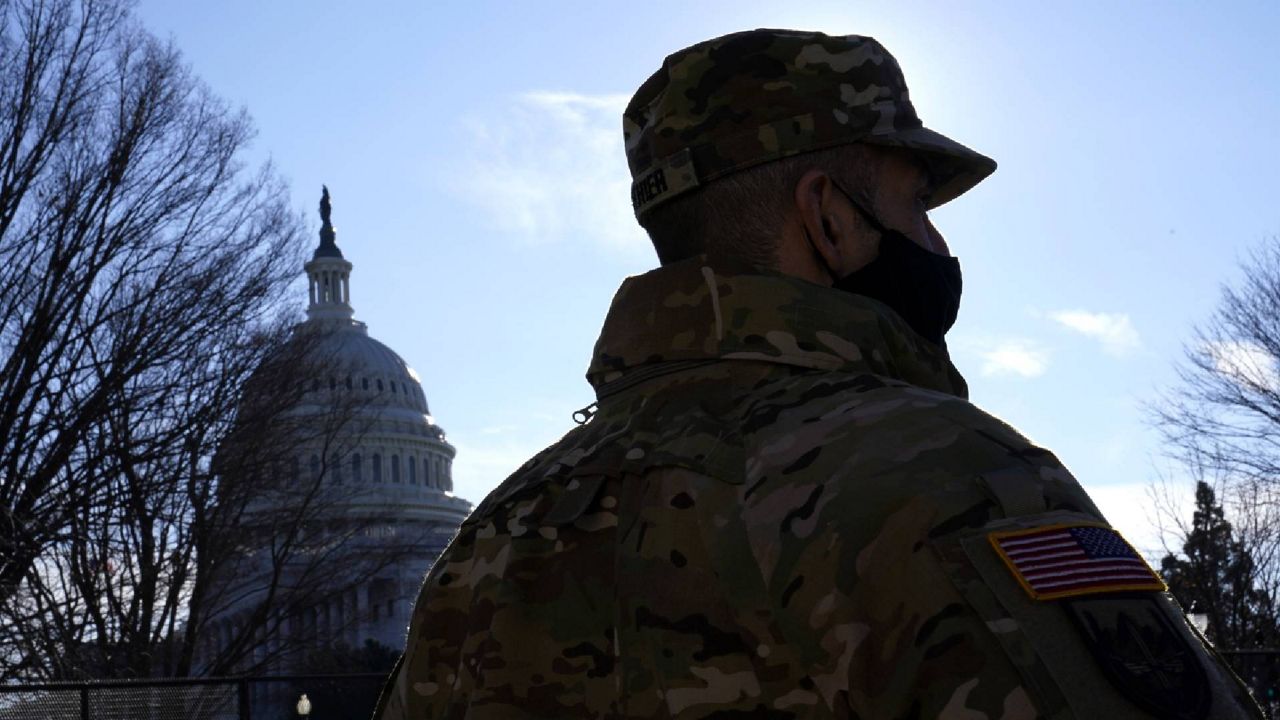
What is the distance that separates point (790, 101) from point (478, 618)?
2.11 ft

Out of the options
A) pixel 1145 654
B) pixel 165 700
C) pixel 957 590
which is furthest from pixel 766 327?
pixel 165 700

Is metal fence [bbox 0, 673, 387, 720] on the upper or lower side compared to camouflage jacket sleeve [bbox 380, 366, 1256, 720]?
upper

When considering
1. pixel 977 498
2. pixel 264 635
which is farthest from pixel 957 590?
pixel 264 635

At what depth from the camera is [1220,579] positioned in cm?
2780

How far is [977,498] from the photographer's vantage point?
1.42 meters

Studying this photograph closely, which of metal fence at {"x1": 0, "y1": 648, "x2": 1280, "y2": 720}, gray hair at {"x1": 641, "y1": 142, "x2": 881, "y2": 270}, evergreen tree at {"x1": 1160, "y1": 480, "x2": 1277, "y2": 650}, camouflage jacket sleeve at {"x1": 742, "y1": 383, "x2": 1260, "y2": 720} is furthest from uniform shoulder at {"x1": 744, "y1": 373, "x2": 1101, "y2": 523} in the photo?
evergreen tree at {"x1": 1160, "y1": 480, "x2": 1277, "y2": 650}

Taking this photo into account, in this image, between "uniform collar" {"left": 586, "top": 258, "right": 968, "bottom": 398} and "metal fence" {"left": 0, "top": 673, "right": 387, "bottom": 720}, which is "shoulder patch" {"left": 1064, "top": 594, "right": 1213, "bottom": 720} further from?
"metal fence" {"left": 0, "top": 673, "right": 387, "bottom": 720}

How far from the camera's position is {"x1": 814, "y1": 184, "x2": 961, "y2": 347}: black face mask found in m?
1.94

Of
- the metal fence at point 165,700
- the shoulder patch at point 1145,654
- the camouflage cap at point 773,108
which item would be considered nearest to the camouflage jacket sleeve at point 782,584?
the shoulder patch at point 1145,654

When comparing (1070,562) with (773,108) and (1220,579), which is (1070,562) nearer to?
(773,108)

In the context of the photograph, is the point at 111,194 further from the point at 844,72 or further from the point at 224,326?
the point at 844,72

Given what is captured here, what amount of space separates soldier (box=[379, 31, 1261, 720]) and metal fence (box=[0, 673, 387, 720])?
11.0 meters

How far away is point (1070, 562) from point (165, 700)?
1268 cm

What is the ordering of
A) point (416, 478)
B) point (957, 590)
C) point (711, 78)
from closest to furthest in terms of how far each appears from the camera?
point (957, 590) → point (711, 78) → point (416, 478)
